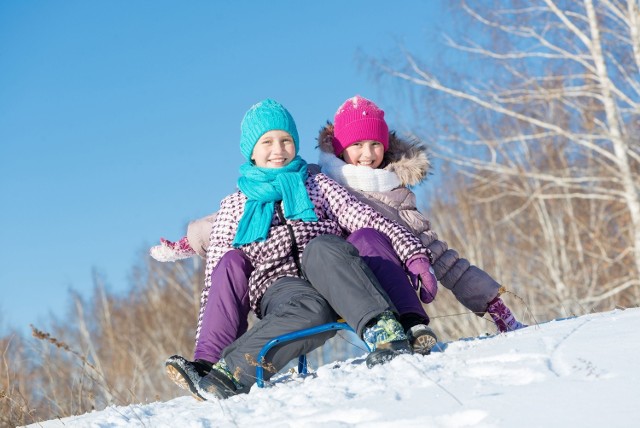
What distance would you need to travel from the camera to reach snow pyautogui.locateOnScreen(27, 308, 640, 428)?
2078mm

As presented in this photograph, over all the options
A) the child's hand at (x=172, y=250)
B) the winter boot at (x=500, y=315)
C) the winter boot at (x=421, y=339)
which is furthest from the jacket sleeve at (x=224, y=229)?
the winter boot at (x=500, y=315)

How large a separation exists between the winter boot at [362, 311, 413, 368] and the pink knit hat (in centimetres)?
173

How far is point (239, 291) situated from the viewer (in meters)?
3.75

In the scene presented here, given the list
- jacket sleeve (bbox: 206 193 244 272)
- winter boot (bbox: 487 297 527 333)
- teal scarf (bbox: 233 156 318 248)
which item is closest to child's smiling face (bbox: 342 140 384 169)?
teal scarf (bbox: 233 156 318 248)

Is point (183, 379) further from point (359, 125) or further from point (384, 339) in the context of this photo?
point (359, 125)

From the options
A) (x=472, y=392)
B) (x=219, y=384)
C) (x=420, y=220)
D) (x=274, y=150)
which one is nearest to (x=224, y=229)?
(x=274, y=150)

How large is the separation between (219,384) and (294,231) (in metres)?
0.90

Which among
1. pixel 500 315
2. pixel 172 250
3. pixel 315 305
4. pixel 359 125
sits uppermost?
pixel 359 125

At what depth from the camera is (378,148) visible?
4.79 meters

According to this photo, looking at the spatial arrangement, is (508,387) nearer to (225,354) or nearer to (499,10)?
(225,354)

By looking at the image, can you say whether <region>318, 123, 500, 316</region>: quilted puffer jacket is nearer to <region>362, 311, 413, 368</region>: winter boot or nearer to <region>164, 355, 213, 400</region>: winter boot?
<region>362, 311, 413, 368</region>: winter boot

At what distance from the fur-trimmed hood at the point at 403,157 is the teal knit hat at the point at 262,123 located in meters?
0.52

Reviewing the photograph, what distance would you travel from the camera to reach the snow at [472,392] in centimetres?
208

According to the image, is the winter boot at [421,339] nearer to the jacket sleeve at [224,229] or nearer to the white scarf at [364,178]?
the jacket sleeve at [224,229]
